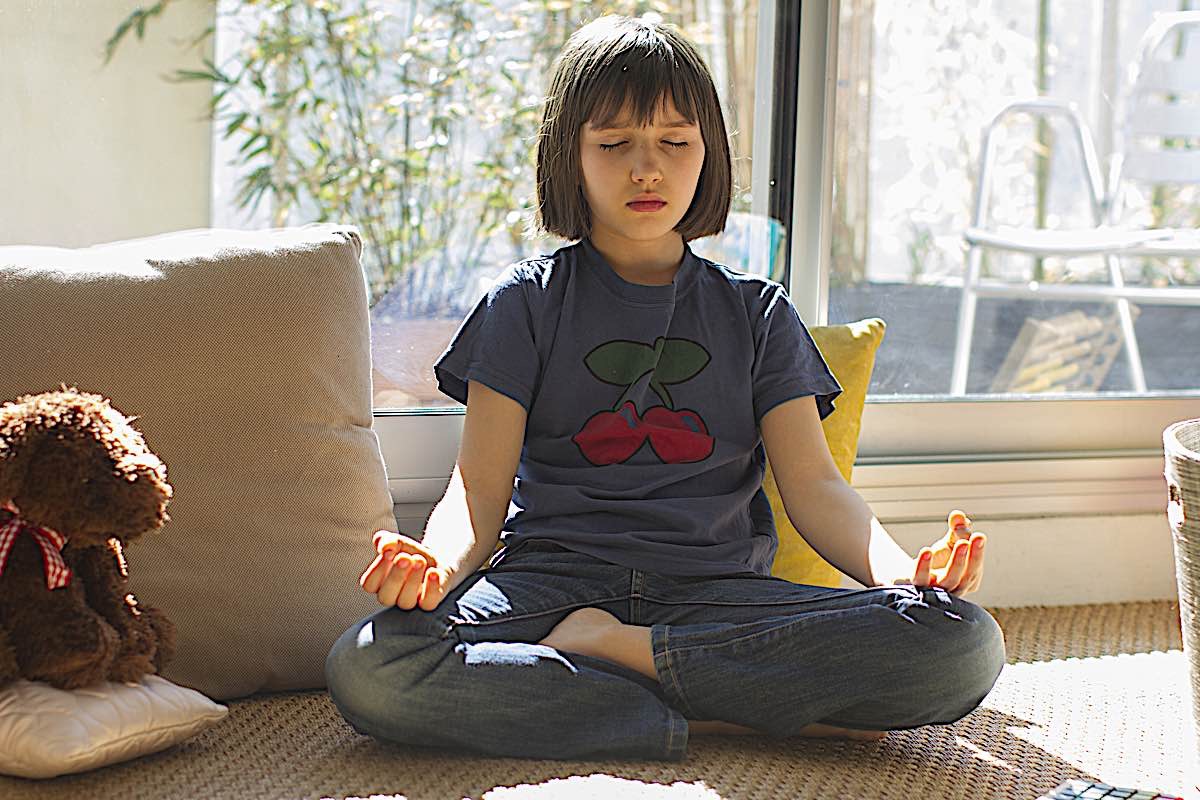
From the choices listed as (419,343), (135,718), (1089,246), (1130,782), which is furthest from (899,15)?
(135,718)

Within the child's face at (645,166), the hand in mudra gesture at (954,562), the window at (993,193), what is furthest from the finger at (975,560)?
the window at (993,193)

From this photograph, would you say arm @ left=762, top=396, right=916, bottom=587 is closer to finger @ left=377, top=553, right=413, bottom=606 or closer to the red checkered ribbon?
finger @ left=377, top=553, right=413, bottom=606

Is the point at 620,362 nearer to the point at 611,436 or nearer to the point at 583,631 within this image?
the point at 611,436

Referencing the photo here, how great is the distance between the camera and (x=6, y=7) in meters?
1.49

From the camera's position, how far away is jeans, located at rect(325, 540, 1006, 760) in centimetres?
117

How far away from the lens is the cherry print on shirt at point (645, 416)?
137cm

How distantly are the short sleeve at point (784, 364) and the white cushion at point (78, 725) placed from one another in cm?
65

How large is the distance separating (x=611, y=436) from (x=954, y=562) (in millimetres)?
370

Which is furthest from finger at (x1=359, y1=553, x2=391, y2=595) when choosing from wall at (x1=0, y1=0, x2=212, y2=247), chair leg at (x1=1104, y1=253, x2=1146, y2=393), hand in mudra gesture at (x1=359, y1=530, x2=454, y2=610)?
chair leg at (x1=1104, y1=253, x2=1146, y2=393)

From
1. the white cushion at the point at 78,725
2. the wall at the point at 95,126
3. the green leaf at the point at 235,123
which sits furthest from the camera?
the green leaf at the point at 235,123

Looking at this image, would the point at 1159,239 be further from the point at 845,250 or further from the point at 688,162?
the point at 688,162

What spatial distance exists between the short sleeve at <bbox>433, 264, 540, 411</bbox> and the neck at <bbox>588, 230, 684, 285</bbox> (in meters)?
0.10

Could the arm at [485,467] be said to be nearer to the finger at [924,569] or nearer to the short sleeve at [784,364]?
the short sleeve at [784,364]

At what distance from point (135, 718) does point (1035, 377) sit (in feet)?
4.49
